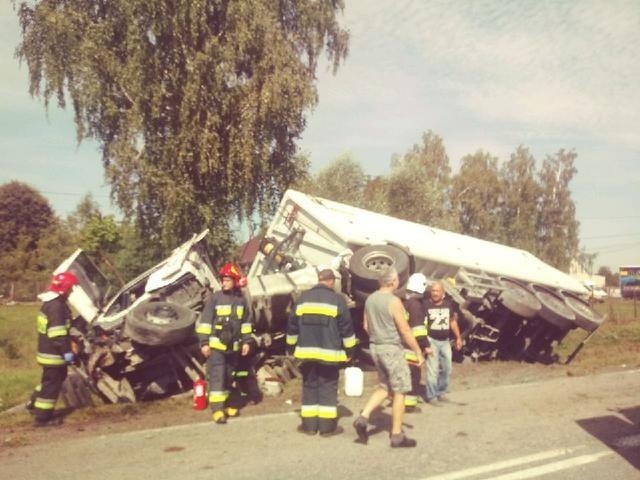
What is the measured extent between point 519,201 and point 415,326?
3864 cm

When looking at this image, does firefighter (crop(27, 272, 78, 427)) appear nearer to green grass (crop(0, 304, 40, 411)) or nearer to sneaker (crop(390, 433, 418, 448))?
green grass (crop(0, 304, 40, 411))

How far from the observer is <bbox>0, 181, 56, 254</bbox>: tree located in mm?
45688

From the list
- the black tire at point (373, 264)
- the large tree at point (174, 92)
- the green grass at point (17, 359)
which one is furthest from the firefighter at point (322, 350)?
the large tree at point (174, 92)

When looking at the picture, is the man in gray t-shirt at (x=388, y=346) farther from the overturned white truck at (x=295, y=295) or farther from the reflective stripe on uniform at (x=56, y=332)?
the reflective stripe on uniform at (x=56, y=332)

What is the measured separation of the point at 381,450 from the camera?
15.9ft

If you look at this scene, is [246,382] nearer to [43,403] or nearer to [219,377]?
[219,377]

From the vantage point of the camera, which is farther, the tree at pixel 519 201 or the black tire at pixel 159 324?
the tree at pixel 519 201

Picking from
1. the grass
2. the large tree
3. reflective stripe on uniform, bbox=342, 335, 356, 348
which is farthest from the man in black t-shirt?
the large tree

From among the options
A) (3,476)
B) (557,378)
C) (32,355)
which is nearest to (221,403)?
(3,476)

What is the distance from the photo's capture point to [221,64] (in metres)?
14.6

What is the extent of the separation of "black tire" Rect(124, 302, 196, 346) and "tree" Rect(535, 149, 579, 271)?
40410 millimetres

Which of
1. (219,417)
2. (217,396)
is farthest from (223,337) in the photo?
(219,417)

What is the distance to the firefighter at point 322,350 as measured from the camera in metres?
5.42

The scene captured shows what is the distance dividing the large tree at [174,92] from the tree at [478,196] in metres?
28.0
